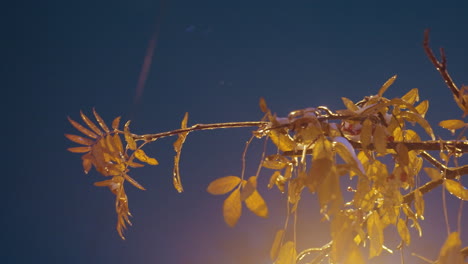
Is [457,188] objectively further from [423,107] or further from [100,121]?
[100,121]

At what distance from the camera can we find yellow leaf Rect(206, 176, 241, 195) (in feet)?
0.48

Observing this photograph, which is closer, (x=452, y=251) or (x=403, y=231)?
(x=452, y=251)

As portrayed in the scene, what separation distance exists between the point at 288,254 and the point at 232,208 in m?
0.04

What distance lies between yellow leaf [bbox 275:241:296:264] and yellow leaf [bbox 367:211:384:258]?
74 millimetres

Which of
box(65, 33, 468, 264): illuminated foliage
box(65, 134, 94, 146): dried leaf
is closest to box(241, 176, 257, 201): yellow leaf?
box(65, 33, 468, 264): illuminated foliage

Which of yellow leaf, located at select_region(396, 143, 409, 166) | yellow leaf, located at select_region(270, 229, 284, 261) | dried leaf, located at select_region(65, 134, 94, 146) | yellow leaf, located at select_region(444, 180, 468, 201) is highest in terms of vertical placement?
dried leaf, located at select_region(65, 134, 94, 146)

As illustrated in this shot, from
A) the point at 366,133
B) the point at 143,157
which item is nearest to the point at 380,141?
the point at 366,133

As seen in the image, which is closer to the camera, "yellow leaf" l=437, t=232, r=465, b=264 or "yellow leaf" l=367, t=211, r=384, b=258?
"yellow leaf" l=437, t=232, r=465, b=264

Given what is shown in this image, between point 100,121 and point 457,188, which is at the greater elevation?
point 100,121

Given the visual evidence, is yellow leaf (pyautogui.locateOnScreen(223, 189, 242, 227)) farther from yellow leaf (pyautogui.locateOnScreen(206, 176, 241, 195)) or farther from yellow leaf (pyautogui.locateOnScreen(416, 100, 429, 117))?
yellow leaf (pyautogui.locateOnScreen(416, 100, 429, 117))

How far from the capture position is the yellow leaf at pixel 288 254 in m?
0.17

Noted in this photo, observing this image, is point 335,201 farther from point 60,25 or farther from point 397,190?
point 60,25

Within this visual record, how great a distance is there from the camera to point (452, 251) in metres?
0.11

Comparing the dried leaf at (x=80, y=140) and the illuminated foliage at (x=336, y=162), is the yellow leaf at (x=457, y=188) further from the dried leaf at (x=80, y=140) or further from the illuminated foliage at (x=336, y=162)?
the dried leaf at (x=80, y=140)
